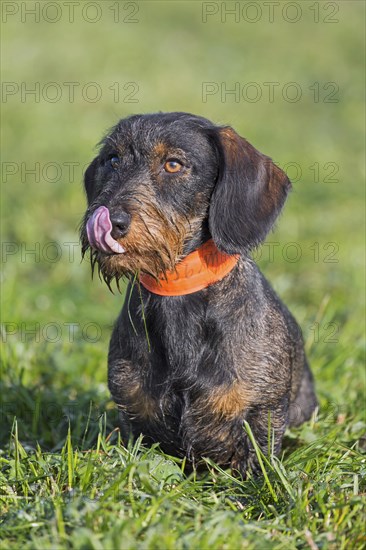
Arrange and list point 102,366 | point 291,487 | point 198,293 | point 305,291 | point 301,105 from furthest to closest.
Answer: point 301,105 → point 305,291 → point 102,366 → point 198,293 → point 291,487

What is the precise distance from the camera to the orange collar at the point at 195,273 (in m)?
3.92

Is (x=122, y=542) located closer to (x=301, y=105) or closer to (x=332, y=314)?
(x=332, y=314)

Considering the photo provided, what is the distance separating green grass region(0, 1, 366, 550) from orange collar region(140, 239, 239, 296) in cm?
77

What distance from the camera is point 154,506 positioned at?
125 inches

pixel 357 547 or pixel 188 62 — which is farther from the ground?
pixel 188 62

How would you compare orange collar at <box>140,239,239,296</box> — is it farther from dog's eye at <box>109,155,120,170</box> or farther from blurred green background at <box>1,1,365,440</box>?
blurred green background at <box>1,1,365,440</box>

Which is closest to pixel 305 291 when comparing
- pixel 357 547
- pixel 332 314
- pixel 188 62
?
pixel 332 314

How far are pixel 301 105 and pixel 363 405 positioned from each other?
40.7 feet

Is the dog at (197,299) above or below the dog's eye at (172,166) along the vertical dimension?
below

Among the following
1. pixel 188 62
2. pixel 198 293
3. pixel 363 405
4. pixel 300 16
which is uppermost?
pixel 300 16

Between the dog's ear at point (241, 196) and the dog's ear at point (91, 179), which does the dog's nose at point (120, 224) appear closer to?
the dog's ear at point (241, 196)

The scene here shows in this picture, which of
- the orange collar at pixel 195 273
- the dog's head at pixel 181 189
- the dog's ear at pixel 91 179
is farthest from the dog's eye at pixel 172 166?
the dog's ear at pixel 91 179

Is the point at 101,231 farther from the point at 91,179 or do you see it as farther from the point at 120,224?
the point at 91,179

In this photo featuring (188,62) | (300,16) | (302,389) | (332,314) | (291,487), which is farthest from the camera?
(300,16)
